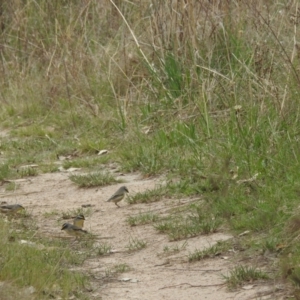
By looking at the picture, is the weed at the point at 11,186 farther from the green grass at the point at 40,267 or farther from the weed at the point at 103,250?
the weed at the point at 103,250

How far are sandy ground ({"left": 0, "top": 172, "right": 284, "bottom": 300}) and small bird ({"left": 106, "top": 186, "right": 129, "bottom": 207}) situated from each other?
0.30 ft

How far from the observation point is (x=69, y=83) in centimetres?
1102

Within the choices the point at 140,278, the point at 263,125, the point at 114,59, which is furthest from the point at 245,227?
the point at 114,59

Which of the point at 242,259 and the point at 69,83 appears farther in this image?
the point at 69,83

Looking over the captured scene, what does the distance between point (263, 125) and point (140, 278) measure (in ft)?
7.66

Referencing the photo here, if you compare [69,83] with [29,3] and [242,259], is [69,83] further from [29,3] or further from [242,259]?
[242,259]

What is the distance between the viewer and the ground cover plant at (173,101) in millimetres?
6859

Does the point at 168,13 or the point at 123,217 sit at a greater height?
the point at 168,13

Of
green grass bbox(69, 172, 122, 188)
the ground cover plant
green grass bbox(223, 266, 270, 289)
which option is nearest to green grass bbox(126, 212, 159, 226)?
the ground cover plant

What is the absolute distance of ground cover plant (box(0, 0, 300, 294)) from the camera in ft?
22.5

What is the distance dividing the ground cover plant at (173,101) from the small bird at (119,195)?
4.8 inches

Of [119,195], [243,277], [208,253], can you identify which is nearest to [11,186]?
[119,195]

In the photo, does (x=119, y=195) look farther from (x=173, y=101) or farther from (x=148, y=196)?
(x=173, y=101)

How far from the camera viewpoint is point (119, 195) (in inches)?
296
